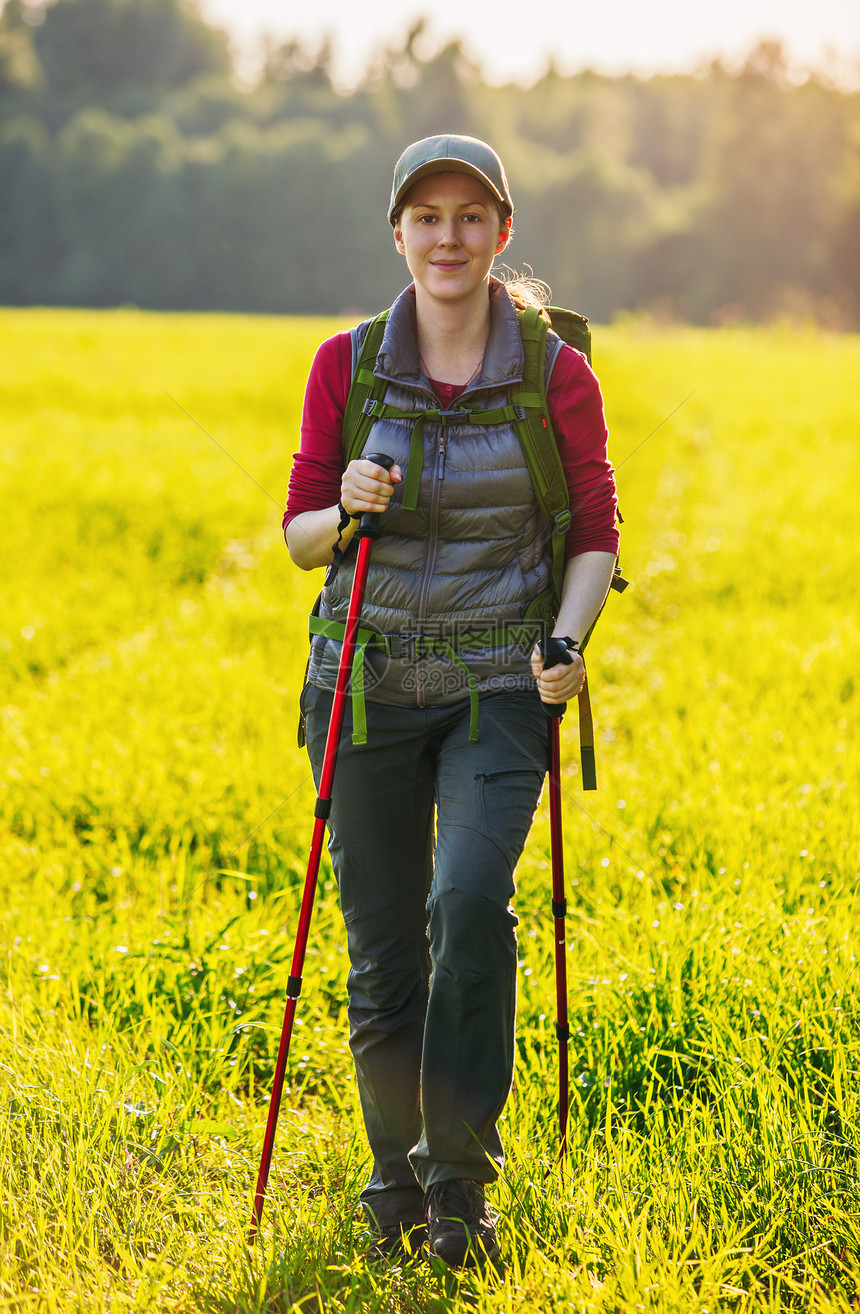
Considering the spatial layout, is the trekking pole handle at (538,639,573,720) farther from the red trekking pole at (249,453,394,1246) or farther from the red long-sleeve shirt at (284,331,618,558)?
the red trekking pole at (249,453,394,1246)

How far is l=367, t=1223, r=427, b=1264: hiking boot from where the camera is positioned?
297cm

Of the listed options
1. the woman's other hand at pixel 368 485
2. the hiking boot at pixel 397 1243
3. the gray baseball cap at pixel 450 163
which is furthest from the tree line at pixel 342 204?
the hiking boot at pixel 397 1243

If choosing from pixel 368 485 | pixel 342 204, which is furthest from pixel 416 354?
pixel 342 204

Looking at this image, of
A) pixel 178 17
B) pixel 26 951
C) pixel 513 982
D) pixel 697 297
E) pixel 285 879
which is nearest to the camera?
pixel 513 982

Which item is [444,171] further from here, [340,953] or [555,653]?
[340,953]

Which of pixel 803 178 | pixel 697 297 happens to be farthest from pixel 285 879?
pixel 803 178

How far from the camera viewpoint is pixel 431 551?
10.4ft

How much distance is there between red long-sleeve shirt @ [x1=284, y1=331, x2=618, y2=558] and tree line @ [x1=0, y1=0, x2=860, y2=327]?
62679 mm

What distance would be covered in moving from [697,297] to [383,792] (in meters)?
74.0

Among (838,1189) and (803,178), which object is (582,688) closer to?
(838,1189)

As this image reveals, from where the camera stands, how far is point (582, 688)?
3236 millimetres


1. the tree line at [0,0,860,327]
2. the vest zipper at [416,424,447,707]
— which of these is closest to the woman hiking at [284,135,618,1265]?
the vest zipper at [416,424,447,707]

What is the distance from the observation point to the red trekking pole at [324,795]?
303cm

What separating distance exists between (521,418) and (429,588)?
0.50 m
